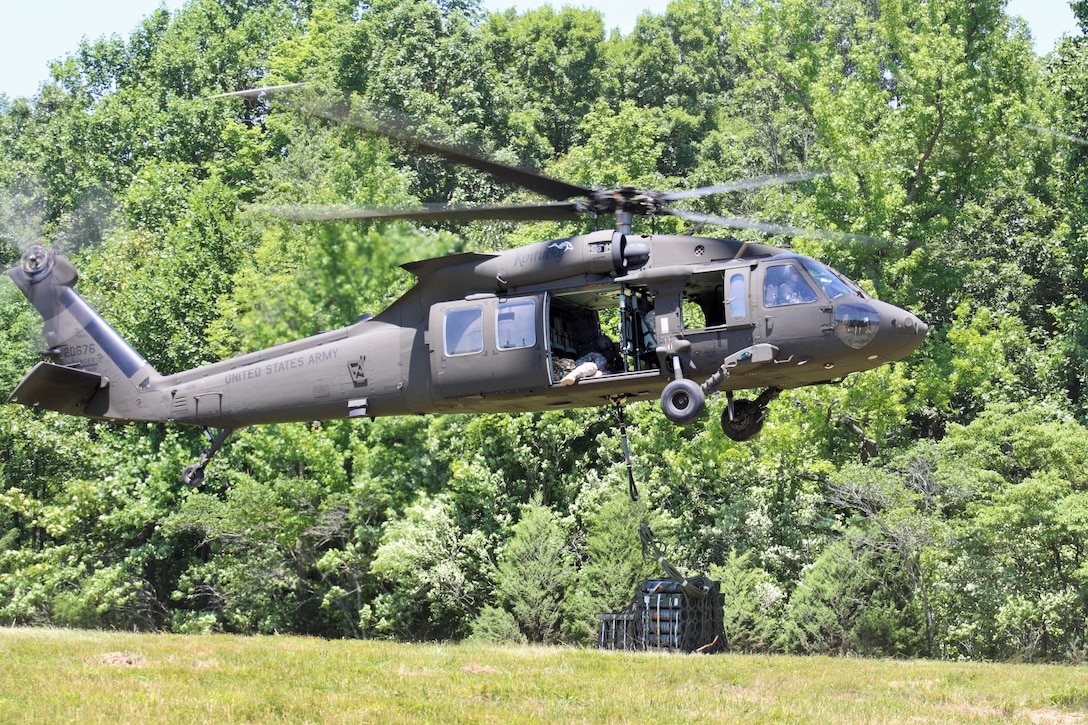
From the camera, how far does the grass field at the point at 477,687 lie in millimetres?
12852

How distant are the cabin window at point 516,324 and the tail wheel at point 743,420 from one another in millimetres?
3303

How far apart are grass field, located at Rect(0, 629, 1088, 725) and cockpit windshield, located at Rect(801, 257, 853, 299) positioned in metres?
5.27

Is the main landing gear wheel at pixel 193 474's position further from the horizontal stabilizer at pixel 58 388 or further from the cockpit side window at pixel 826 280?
the cockpit side window at pixel 826 280

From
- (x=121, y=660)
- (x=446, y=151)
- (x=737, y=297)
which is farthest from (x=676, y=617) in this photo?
(x=446, y=151)

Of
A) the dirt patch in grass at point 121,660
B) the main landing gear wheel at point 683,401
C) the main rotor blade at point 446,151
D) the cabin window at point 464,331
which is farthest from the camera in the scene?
the cabin window at point 464,331

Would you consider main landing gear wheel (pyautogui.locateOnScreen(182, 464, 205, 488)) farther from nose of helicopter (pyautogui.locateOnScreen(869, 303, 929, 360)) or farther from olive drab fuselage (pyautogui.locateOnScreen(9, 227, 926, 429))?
nose of helicopter (pyautogui.locateOnScreen(869, 303, 929, 360))

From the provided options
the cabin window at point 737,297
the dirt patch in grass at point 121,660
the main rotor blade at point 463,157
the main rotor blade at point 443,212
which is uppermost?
the main rotor blade at point 463,157

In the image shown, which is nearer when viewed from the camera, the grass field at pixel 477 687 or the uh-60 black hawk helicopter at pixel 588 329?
the grass field at pixel 477 687

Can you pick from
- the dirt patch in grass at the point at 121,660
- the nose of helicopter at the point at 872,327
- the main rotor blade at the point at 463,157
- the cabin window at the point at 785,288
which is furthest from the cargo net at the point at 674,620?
the dirt patch in grass at the point at 121,660

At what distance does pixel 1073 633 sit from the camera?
27922mm

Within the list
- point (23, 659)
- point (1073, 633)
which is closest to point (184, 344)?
point (23, 659)

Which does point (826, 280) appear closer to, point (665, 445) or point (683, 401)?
point (683, 401)

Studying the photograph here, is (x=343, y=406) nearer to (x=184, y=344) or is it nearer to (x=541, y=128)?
(x=184, y=344)

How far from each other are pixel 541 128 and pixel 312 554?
35001 millimetres
